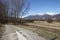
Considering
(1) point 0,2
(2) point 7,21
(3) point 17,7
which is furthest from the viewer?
(2) point 7,21

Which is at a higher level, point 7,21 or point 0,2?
point 0,2

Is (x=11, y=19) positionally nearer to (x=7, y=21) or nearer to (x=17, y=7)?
(x=7, y=21)

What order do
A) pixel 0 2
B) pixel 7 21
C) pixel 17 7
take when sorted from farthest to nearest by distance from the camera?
pixel 7 21
pixel 17 7
pixel 0 2

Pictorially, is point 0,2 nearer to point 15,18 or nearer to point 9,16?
point 15,18

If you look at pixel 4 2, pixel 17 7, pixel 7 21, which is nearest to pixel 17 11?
pixel 17 7

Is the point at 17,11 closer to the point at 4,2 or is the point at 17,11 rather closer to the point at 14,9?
the point at 14,9

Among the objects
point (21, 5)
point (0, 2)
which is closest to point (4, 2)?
point (0, 2)

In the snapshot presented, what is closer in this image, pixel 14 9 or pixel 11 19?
pixel 14 9

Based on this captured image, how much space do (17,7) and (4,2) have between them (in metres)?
5.36

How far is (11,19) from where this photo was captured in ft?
214

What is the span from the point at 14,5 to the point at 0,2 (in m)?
6.99

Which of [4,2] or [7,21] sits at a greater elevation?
[4,2]

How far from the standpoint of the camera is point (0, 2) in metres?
51.5

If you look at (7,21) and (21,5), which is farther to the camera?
(7,21)
